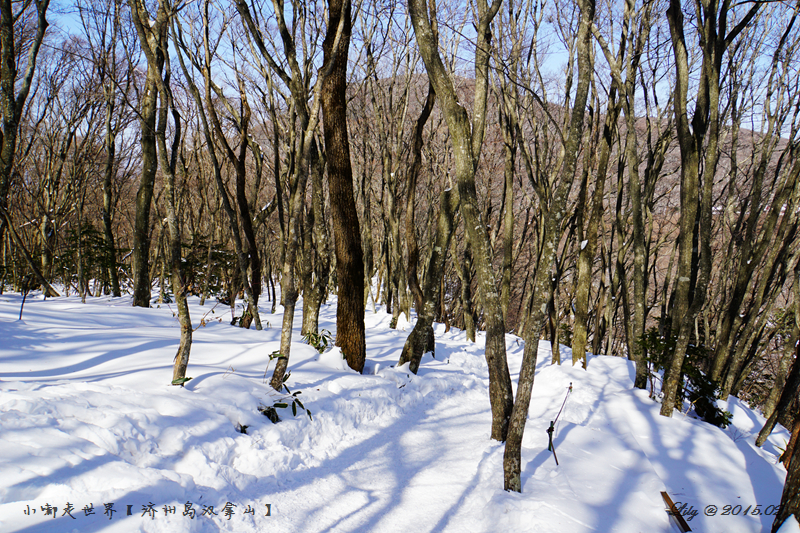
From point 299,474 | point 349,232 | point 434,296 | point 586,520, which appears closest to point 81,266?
point 349,232

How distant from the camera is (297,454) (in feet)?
11.3

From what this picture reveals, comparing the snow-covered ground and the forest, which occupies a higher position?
the forest

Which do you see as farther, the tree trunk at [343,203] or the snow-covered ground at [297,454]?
the tree trunk at [343,203]

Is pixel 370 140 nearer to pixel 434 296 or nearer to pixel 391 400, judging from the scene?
pixel 434 296

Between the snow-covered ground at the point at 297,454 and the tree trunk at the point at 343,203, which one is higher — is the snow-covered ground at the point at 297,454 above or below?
below

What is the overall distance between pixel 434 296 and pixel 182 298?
349cm

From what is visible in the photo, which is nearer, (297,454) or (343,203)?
(297,454)

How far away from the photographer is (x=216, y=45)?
809 cm

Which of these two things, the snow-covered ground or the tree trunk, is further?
the tree trunk

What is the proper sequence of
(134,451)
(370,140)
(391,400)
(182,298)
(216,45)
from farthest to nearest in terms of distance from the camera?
(370,140) → (216,45) → (391,400) → (182,298) → (134,451)

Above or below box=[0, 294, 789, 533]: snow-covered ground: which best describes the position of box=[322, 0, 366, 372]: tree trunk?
above

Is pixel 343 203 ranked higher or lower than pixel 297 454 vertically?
higher

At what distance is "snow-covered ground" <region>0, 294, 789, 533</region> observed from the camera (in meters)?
2.23

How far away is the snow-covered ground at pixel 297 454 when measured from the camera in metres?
2.23
